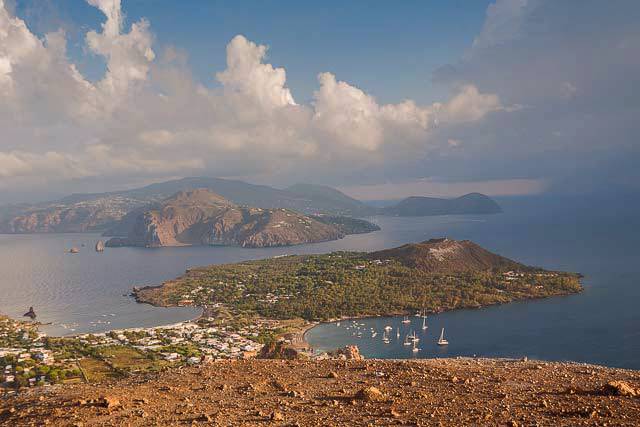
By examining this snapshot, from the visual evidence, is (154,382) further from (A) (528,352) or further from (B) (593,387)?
(A) (528,352)

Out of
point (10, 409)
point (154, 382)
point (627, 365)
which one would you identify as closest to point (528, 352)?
point (627, 365)

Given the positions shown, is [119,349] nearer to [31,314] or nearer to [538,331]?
[31,314]

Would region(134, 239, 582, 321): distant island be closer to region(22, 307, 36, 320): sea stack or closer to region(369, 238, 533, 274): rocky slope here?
region(369, 238, 533, 274): rocky slope

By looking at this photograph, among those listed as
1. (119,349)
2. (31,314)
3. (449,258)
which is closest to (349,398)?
(119,349)

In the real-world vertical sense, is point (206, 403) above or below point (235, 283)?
above

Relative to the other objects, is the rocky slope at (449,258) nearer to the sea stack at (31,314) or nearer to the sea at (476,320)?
the sea at (476,320)

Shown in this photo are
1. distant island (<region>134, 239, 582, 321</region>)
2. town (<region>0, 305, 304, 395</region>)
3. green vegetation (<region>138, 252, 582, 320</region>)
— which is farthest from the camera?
distant island (<region>134, 239, 582, 321</region>)

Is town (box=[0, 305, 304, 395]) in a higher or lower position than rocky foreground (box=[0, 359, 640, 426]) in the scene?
lower

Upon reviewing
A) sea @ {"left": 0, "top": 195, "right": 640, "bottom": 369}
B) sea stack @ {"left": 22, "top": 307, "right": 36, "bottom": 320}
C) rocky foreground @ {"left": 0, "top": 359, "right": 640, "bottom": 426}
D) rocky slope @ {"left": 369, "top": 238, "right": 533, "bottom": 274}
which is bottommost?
sea stack @ {"left": 22, "top": 307, "right": 36, "bottom": 320}

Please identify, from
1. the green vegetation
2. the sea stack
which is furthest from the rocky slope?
the sea stack
